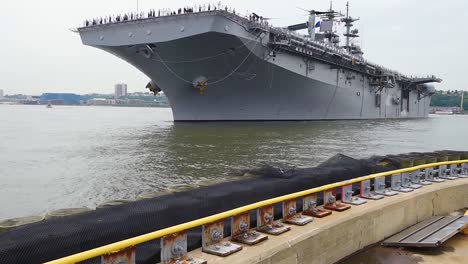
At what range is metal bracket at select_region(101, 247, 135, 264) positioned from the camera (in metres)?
2.44

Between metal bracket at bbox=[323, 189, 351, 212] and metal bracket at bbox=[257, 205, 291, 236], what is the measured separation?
80cm

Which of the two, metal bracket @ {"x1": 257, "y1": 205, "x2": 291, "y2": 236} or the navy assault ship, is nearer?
metal bracket @ {"x1": 257, "y1": 205, "x2": 291, "y2": 236}

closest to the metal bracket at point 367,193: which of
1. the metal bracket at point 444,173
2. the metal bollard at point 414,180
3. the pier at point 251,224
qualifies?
the pier at point 251,224

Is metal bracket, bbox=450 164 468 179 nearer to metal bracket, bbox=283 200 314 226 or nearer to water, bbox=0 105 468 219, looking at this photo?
water, bbox=0 105 468 219

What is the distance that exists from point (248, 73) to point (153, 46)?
6.28 meters

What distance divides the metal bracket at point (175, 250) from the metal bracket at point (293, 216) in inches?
44.7

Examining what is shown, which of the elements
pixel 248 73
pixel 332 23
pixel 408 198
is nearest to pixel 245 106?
pixel 248 73

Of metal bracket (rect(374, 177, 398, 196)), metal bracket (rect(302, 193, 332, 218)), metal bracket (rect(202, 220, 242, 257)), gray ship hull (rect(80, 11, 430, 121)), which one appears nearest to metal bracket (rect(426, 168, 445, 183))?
metal bracket (rect(374, 177, 398, 196))

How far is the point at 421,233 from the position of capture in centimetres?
451

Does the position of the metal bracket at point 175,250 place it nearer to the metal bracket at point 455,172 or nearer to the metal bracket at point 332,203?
the metal bracket at point 332,203

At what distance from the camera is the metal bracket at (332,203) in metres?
4.21

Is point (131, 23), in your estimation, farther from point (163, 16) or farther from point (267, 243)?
point (267, 243)

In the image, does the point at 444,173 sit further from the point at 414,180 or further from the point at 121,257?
the point at 121,257

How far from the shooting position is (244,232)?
11.0 feet
